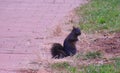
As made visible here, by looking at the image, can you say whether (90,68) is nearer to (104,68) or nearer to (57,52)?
(104,68)

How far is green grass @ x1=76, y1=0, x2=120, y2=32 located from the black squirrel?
155 cm

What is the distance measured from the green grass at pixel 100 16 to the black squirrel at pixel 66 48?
1.55 metres

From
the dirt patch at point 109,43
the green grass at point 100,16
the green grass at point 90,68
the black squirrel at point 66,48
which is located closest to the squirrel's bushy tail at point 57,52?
the black squirrel at point 66,48

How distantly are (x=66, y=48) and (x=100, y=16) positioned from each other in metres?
3.43

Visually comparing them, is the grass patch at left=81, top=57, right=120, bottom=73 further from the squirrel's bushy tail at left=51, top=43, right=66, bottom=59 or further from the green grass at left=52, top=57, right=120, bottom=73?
the squirrel's bushy tail at left=51, top=43, right=66, bottom=59

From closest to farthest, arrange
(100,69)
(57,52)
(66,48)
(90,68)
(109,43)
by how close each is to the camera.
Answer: (100,69) → (90,68) → (57,52) → (66,48) → (109,43)

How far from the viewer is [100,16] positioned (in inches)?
538

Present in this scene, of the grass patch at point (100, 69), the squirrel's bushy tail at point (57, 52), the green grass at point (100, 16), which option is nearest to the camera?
the grass patch at point (100, 69)

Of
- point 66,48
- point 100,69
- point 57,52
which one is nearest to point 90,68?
point 100,69

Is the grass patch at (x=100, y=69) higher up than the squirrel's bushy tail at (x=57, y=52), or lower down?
higher up

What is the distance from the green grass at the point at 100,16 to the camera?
12375 mm

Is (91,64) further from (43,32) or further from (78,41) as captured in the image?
(43,32)

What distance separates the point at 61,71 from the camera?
345 inches

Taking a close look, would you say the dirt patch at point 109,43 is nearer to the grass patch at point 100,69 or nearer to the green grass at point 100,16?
the green grass at point 100,16
